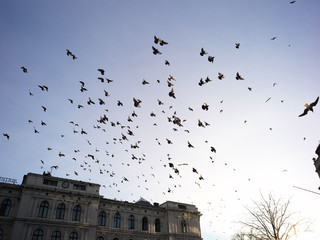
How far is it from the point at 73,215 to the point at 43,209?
13.8ft

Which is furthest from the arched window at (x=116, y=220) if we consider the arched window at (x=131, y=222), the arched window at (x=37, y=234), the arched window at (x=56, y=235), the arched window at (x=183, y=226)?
the arched window at (x=183, y=226)

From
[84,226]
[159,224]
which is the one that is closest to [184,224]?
[159,224]

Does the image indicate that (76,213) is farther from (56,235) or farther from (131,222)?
(131,222)

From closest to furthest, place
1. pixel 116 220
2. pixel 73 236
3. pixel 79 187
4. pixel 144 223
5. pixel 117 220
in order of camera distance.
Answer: pixel 73 236, pixel 79 187, pixel 116 220, pixel 117 220, pixel 144 223

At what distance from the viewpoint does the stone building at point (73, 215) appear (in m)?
30.8

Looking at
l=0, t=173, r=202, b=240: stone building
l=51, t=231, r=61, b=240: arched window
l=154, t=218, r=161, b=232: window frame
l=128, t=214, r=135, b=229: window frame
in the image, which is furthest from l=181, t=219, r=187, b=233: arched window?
l=51, t=231, r=61, b=240: arched window

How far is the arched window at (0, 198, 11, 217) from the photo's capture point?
30531mm

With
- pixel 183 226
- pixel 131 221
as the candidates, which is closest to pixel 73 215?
pixel 131 221

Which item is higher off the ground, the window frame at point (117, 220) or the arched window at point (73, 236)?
the window frame at point (117, 220)

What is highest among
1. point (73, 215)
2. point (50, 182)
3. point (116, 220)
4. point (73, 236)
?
point (50, 182)

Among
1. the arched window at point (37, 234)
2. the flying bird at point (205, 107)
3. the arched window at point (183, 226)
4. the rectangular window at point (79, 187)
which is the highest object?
the rectangular window at point (79, 187)

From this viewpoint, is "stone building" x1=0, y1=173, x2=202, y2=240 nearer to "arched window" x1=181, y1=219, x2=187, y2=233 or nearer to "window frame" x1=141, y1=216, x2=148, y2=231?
"window frame" x1=141, y1=216, x2=148, y2=231

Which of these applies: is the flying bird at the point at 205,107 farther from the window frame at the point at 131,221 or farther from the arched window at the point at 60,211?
the window frame at the point at 131,221

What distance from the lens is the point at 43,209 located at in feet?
108
